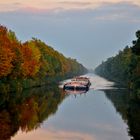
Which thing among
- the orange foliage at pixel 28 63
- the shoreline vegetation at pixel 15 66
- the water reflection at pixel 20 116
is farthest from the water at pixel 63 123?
the orange foliage at pixel 28 63

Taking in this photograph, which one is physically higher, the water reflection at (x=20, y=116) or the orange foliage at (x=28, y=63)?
the orange foliage at (x=28, y=63)

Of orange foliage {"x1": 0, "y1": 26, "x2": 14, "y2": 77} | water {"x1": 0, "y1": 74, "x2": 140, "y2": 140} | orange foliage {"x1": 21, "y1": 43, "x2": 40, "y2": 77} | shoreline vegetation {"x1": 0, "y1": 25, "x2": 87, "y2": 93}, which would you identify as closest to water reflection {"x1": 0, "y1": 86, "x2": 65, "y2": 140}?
water {"x1": 0, "y1": 74, "x2": 140, "y2": 140}

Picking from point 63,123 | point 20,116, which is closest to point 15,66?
point 20,116

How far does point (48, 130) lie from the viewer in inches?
1564

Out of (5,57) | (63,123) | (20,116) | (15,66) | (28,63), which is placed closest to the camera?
(63,123)

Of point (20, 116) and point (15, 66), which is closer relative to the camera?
point (20, 116)

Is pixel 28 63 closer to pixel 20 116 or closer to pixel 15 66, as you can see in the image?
pixel 15 66

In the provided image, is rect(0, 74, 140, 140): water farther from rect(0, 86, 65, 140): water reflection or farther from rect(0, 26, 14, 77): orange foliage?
rect(0, 26, 14, 77): orange foliage

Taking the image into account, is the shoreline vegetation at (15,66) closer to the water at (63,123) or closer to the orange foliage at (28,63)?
the orange foliage at (28,63)

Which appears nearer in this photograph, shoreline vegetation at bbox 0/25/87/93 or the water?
the water

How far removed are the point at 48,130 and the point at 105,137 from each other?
521cm

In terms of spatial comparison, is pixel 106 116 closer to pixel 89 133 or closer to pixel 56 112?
pixel 56 112

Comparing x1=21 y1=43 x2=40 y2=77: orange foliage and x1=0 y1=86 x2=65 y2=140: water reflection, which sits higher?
x1=21 y1=43 x2=40 y2=77: orange foliage

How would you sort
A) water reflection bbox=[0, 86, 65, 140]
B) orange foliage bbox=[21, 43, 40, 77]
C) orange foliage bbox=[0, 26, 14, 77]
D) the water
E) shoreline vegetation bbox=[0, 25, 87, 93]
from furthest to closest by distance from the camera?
orange foliage bbox=[21, 43, 40, 77]
shoreline vegetation bbox=[0, 25, 87, 93]
orange foliage bbox=[0, 26, 14, 77]
water reflection bbox=[0, 86, 65, 140]
the water
